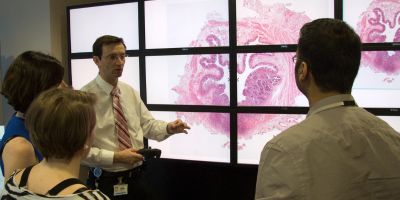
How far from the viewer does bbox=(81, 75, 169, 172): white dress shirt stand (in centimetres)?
222

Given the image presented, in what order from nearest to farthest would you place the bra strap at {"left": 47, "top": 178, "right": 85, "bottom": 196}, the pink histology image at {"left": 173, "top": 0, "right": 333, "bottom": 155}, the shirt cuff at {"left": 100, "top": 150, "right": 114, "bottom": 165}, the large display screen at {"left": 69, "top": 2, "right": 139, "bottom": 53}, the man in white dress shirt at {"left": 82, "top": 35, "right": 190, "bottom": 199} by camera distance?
the bra strap at {"left": 47, "top": 178, "right": 85, "bottom": 196}, the shirt cuff at {"left": 100, "top": 150, "right": 114, "bottom": 165}, the man in white dress shirt at {"left": 82, "top": 35, "right": 190, "bottom": 199}, the pink histology image at {"left": 173, "top": 0, "right": 333, "bottom": 155}, the large display screen at {"left": 69, "top": 2, "right": 139, "bottom": 53}

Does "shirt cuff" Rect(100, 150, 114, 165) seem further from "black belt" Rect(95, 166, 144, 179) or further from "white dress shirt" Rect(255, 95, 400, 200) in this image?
"white dress shirt" Rect(255, 95, 400, 200)

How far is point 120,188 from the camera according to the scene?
2.34 m

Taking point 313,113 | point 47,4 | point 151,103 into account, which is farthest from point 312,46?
point 47,4

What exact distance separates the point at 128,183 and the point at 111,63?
0.75 m

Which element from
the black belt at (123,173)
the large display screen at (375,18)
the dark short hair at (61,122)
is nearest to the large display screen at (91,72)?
the black belt at (123,173)

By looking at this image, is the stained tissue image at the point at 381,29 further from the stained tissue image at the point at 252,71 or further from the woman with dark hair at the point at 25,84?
the woman with dark hair at the point at 25,84

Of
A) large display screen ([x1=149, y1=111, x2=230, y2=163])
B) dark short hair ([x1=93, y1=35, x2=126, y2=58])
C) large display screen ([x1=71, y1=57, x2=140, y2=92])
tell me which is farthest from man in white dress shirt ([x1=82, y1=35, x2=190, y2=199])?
large display screen ([x1=71, y1=57, x2=140, y2=92])

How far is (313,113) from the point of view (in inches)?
40.8

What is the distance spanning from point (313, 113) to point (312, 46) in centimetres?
18

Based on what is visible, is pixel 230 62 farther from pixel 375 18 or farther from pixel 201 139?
pixel 375 18

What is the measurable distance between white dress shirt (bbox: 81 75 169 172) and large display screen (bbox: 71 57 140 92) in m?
0.51

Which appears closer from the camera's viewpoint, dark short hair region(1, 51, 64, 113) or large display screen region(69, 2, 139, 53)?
dark short hair region(1, 51, 64, 113)

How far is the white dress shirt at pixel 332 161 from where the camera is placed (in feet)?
3.16
